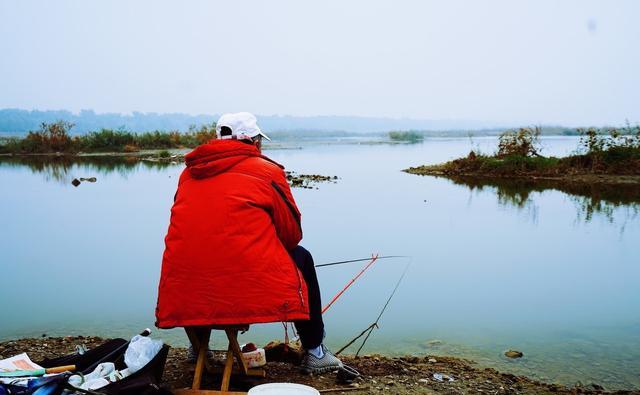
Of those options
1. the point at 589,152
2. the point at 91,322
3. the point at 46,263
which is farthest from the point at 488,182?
the point at 91,322

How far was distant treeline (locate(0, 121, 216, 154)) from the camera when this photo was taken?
2706 cm

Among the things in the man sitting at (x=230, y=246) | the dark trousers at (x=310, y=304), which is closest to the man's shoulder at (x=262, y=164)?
the man sitting at (x=230, y=246)

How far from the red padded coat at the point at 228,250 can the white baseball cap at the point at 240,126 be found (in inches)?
4.9

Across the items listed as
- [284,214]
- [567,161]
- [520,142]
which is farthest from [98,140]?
[284,214]

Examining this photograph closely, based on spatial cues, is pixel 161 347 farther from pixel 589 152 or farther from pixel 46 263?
pixel 589 152

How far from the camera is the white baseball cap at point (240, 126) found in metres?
2.85

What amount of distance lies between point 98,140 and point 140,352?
89.8ft

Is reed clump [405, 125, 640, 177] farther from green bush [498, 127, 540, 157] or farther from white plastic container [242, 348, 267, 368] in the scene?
white plastic container [242, 348, 267, 368]

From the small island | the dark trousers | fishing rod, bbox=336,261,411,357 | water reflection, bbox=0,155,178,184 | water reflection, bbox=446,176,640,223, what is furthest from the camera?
water reflection, bbox=0,155,178,184

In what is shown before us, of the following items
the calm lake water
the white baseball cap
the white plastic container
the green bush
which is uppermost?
the white baseball cap

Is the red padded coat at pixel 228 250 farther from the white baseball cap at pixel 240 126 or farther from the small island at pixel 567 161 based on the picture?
the small island at pixel 567 161

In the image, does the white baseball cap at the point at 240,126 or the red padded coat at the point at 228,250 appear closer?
the red padded coat at the point at 228,250

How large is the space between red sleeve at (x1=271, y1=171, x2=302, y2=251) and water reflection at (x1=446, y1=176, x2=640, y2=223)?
7.66 metres

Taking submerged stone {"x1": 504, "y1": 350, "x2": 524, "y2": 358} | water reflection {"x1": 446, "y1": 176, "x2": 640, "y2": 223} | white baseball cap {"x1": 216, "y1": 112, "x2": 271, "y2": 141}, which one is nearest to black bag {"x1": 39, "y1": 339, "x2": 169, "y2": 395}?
white baseball cap {"x1": 216, "y1": 112, "x2": 271, "y2": 141}
